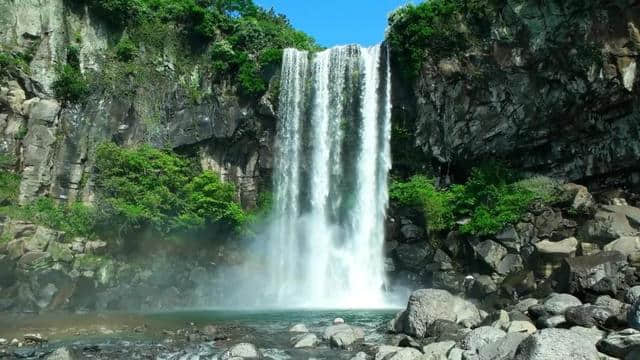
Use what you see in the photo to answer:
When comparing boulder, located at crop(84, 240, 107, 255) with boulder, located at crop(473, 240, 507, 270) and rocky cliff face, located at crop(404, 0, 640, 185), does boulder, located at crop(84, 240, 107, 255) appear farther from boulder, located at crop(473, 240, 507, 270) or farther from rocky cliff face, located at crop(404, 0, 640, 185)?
boulder, located at crop(473, 240, 507, 270)

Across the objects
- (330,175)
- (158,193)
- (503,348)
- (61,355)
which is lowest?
(61,355)

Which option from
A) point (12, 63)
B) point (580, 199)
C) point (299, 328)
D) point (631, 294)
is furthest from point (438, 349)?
point (12, 63)

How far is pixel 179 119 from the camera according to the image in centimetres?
3275

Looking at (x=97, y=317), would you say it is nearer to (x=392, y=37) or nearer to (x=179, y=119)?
(x=179, y=119)

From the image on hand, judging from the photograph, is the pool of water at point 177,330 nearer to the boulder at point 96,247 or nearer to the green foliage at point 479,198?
the boulder at point 96,247

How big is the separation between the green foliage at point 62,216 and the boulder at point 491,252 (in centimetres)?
1826

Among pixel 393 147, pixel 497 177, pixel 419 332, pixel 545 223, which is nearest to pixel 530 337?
pixel 419 332

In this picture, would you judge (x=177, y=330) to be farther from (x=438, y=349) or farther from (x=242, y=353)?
(x=438, y=349)

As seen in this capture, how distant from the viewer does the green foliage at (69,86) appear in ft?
100

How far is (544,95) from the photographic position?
26625 millimetres

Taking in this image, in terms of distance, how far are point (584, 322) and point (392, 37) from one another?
20.7 metres

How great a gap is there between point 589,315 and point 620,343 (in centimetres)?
313

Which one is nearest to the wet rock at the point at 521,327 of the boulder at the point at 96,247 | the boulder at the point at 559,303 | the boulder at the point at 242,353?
the boulder at the point at 559,303

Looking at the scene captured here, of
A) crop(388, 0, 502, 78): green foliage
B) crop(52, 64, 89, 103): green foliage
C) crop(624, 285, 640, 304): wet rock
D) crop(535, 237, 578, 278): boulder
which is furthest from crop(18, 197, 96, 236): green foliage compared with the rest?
crop(624, 285, 640, 304): wet rock
